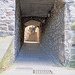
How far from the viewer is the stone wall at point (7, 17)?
3912mm

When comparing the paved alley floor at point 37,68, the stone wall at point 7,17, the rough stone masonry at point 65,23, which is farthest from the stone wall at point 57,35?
the stone wall at point 7,17

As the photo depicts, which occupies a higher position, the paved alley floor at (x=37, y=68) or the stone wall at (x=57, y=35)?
the stone wall at (x=57, y=35)

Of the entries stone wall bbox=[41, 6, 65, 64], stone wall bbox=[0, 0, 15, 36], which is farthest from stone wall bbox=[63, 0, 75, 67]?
stone wall bbox=[0, 0, 15, 36]

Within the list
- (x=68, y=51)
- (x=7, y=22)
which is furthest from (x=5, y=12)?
(x=68, y=51)

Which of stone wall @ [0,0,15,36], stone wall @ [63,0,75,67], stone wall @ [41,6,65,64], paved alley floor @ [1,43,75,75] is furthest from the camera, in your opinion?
stone wall @ [41,6,65,64]

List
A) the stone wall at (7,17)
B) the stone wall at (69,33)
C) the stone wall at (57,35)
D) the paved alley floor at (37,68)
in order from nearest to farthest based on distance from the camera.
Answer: the paved alley floor at (37,68), the stone wall at (69,33), the stone wall at (7,17), the stone wall at (57,35)

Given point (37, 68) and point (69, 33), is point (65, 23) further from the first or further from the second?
point (37, 68)

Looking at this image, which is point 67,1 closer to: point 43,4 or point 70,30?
point 70,30

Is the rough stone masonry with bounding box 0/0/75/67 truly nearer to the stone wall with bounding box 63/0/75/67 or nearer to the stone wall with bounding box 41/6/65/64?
the stone wall with bounding box 63/0/75/67

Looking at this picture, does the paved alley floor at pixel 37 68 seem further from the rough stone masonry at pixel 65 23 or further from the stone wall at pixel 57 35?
the rough stone masonry at pixel 65 23

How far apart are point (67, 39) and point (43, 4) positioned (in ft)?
8.99

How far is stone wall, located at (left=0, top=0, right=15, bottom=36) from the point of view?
154 inches

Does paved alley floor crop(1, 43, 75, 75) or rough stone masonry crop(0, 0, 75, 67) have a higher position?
rough stone masonry crop(0, 0, 75, 67)

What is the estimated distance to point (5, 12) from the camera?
3955 mm
